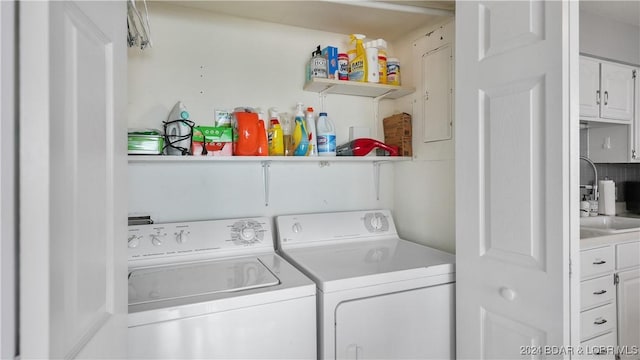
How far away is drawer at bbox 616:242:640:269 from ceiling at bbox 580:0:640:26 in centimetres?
174

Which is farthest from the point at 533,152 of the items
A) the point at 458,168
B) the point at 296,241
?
the point at 296,241

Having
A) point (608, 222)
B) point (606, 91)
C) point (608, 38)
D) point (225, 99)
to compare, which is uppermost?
point (608, 38)

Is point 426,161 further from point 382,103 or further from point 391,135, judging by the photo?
point 382,103

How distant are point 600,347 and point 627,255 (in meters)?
0.59

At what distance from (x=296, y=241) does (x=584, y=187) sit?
2541mm

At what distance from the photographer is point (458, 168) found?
156 cm

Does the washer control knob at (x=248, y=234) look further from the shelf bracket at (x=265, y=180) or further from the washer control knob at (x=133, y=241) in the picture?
the washer control knob at (x=133, y=241)

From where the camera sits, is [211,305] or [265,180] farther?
[265,180]

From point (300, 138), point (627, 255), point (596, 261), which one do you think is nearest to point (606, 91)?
point (627, 255)

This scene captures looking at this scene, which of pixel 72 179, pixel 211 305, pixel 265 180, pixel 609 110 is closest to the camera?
pixel 72 179

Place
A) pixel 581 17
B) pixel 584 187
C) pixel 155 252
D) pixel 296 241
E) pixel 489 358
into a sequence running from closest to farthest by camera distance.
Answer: pixel 489 358
pixel 155 252
pixel 296 241
pixel 581 17
pixel 584 187

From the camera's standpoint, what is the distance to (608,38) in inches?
106

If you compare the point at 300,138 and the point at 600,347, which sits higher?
the point at 300,138

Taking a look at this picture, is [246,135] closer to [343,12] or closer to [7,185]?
[343,12]
